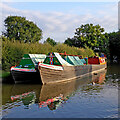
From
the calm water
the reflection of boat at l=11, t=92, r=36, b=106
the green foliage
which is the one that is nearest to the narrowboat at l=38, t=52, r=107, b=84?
the calm water

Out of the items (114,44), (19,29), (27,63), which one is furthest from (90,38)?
(27,63)

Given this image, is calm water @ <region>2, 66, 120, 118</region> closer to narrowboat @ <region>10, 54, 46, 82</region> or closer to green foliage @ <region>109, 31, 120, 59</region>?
narrowboat @ <region>10, 54, 46, 82</region>

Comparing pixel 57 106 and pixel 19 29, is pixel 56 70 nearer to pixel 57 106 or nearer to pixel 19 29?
pixel 57 106

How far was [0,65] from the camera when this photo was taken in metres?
17.3

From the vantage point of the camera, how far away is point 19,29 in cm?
4356

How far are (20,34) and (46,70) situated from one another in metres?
32.8

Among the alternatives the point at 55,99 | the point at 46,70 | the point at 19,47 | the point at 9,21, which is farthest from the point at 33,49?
the point at 9,21

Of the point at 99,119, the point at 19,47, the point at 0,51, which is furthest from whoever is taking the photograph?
the point at 19,47

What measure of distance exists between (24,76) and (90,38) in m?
43.9

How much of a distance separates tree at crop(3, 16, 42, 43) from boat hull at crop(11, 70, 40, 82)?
29.9m

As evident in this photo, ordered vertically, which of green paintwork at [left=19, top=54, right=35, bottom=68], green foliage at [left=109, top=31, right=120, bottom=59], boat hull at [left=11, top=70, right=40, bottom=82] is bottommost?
boat hull at [left=11, top=70, right=40, bottom=82]

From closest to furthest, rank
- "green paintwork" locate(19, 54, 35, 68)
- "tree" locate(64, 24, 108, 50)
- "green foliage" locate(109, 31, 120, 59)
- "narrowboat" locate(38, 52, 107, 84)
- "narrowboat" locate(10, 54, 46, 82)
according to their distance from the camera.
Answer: "narrowboat" locate(38, 52, 107, 84) → "narrowboat" locate(10, 54, 46, 82) → "green paintwork" locate(19, 54, 35, 68) → "tree" locate(64, 24, 108, 50) → "green foliage" locate(109, 31, 120, 59)

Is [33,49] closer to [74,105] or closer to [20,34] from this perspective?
[74,105]

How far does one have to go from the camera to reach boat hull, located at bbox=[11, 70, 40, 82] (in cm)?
1393
